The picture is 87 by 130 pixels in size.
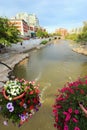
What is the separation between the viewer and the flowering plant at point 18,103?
128 inches

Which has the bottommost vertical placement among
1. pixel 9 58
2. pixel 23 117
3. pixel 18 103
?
pixel 9 58

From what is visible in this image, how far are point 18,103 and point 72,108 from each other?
36.7 inches

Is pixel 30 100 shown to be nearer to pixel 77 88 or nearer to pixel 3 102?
pixel 3 102

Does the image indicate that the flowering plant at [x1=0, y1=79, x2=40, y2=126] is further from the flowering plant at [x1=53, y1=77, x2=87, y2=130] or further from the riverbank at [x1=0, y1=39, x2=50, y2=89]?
the riverbank at [x1=0, y1=39, x2=50, y2=89]

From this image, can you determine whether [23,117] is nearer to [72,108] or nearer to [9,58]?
[72,108]

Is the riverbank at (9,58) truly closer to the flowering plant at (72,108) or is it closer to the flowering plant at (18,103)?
the flowering plant at (18,103)

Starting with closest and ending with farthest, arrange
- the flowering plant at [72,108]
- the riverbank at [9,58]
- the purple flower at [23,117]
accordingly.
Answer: the flowering plant at [72,108] < the purple flower at [23,117] < the riverbank at [9,58]

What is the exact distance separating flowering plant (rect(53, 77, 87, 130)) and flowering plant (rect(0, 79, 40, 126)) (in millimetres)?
472

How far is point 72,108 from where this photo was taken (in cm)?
300

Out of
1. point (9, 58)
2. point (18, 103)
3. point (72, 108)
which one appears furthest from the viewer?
point (9, 58)

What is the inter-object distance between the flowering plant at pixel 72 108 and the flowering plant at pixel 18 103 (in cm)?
47

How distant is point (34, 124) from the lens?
6.66 metres

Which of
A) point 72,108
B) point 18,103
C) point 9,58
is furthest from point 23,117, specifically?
point 9,58

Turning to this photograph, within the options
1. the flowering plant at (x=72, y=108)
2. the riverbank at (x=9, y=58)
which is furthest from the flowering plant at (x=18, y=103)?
the riverbank at (x=9, y=58)
